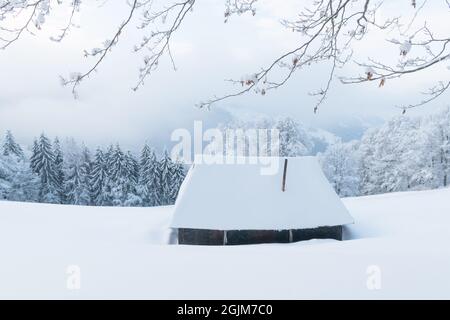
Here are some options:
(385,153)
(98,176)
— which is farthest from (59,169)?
(385,153)

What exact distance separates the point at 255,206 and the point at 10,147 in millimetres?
33352

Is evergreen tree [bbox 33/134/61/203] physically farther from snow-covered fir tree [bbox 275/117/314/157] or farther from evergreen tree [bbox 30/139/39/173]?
snow-covered fir tree [bbox 275/117/314/157]

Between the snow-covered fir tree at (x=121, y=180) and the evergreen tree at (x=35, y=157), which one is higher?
the evergreen tree at (x=35, y=157)

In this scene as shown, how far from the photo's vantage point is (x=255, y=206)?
12.9 m

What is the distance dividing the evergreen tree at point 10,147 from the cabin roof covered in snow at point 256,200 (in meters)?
29.8

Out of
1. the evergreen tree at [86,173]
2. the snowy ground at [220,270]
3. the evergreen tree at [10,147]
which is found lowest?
the snowy ground at [220,270]

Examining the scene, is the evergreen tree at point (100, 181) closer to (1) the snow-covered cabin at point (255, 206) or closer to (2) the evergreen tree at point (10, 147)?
(2) the evergreen tree at point (10, 147)

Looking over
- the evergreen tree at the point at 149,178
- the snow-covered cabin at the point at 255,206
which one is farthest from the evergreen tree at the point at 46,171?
the snow-covered cabin at the point at 255,206

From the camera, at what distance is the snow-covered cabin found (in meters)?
12.4

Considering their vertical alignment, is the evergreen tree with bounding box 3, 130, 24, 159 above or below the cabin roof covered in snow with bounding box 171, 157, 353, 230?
above

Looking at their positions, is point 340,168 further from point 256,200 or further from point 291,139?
point 256,200

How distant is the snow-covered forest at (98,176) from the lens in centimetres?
3522

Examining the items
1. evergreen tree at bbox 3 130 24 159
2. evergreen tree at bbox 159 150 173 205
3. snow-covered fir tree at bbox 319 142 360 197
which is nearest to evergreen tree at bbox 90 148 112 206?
evergreen tree at bbox 159 150 173 205
